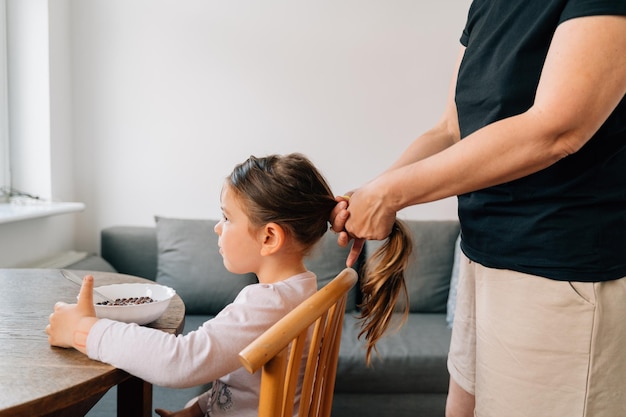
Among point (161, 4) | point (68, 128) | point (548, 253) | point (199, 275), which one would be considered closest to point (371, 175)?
point (199, 275)

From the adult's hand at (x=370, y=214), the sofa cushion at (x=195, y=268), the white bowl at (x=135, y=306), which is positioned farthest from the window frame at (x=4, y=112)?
the adult's hand at (x=370, y=214)

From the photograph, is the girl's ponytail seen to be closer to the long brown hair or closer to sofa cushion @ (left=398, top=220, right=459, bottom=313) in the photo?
the long brown hair

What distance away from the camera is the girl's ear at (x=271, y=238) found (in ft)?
3.15

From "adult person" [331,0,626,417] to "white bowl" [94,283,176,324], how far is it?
0.41 metres

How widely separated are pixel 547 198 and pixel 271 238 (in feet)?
1.58

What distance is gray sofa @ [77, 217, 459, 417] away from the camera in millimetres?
2012

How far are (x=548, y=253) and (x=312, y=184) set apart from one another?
17.1 inches

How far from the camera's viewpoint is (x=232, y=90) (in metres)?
2.74

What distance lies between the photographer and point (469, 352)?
3.31 ft

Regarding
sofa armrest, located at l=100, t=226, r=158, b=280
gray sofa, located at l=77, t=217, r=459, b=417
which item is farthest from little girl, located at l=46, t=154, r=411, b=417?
sofa armrest, located at l=100, t=226, r=158, b=280

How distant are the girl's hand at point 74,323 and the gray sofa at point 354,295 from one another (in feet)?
2.86

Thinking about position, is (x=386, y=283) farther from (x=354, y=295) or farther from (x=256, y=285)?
(x=354, y=295)

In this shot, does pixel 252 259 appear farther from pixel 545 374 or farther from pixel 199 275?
pixel 199 275

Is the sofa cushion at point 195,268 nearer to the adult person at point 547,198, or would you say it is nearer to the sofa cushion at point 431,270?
the sofa cushion at point 431,270
